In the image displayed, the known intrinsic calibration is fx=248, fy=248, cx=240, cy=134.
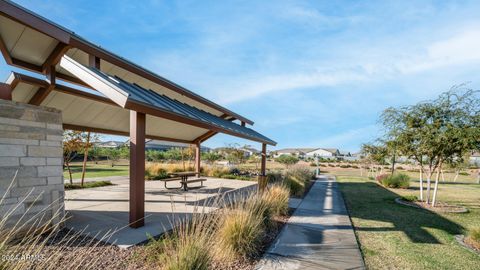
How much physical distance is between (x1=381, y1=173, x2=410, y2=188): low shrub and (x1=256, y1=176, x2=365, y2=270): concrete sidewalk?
1058cm

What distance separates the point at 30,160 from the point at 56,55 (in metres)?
2.53

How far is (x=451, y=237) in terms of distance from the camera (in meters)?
5.60

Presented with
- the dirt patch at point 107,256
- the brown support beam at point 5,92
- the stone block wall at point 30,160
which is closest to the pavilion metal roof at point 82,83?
the brown support beam at point 5,92

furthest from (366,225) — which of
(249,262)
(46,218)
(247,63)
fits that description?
(247,63)

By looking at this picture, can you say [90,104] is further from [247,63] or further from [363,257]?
[363,257]

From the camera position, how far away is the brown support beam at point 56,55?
5267mm

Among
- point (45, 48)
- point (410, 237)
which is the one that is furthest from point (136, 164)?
point (410, 237)

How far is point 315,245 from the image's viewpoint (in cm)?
473

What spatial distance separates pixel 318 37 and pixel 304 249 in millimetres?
8420

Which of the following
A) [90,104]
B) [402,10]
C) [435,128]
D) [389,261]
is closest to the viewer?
[389,261]

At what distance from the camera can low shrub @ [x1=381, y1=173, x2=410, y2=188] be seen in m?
15.2

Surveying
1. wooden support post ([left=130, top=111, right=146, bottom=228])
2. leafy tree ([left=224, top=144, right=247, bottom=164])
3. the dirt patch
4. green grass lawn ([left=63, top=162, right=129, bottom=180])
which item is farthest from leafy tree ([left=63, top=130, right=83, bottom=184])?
leafy tree ([left=224, top=144, right=247, bottom=164])

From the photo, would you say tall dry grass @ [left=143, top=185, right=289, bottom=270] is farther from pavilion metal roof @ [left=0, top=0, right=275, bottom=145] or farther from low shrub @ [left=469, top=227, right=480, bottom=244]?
low shrub @ [left=469, top=227, right=480, bottom=244]

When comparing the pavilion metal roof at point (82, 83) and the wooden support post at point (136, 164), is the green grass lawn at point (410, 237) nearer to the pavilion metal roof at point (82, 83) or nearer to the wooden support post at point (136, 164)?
the wooden support post at point (136, 164)
